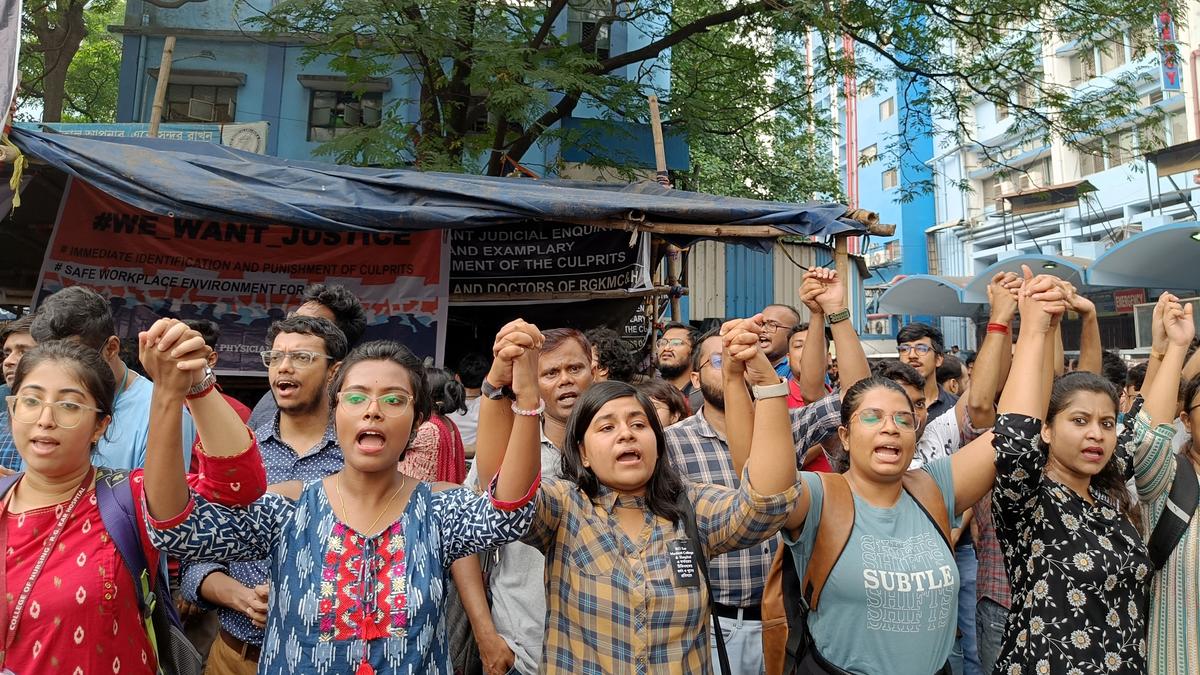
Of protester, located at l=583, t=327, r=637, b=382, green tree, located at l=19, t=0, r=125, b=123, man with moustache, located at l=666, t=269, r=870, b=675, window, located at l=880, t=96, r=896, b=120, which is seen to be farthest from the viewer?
window, located at l=880, t=96, r=896, b=120

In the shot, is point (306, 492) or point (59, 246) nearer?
point (306, 492)

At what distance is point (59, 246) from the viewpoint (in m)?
5.24

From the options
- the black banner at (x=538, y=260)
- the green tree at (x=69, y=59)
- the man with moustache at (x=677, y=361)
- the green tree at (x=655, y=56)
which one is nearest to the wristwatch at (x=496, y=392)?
the man with moustache at (x=677, y=361)

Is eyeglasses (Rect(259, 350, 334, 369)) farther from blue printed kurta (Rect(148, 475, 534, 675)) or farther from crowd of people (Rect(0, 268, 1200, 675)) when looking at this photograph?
blue printed kurta (Rect(148, 475, 534, 675))

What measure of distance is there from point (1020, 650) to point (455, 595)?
71.4 inches

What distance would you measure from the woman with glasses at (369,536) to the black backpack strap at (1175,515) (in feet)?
6.92

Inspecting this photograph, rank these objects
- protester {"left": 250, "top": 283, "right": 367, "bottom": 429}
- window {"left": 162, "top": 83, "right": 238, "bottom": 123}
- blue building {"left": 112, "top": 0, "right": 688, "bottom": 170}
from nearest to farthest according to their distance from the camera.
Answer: protester {"left": 250, "top": 283, "right": 367, "bottom": 429}, blue building {"left": 112, "top": 0, "right": 688, "bottom": 170}, window {"left": 162, "top": 83, "right": 238, "bottom": 123}

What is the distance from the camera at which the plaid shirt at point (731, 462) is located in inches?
114

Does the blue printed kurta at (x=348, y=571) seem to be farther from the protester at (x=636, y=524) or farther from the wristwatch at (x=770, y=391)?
the wristwatch at (x=770, y=391)

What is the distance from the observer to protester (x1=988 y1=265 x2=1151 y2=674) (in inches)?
96.3

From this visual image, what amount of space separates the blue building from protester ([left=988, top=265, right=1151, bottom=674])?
38.1 feet

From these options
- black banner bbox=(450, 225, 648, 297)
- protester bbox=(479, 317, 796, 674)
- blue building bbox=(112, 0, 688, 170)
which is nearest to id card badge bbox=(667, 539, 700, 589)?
protester bbox=(479, 317, 796, 674)

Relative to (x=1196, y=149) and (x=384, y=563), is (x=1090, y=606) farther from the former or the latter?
(x=1196, y=149)

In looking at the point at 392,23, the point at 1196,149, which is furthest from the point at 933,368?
the point at 1196,149
